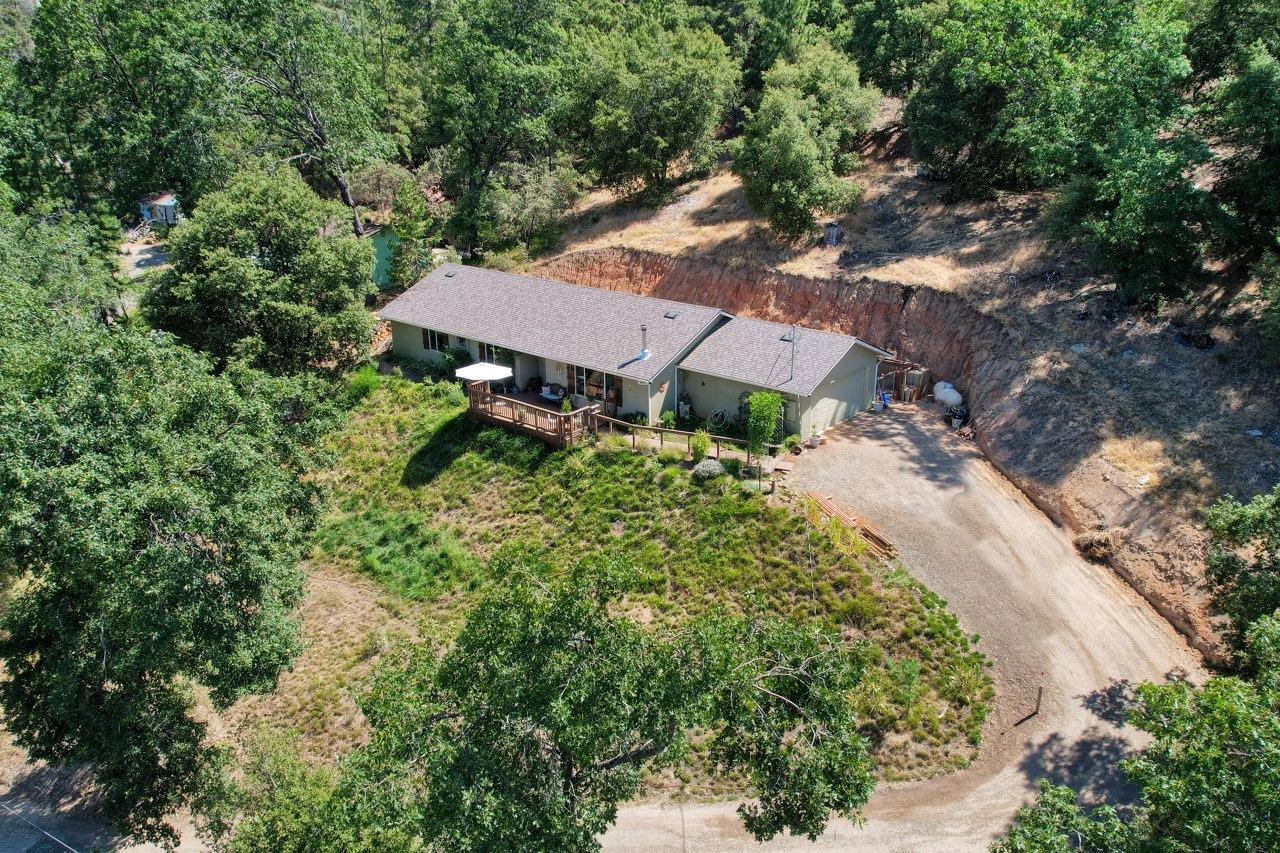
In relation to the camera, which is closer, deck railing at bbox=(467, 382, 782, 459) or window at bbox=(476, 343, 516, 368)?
deck railing at bbox=(467, 382, 782, 459)

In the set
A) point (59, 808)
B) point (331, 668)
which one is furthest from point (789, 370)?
point (59, 808)

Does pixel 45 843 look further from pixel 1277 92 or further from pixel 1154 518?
pixel 1277 92

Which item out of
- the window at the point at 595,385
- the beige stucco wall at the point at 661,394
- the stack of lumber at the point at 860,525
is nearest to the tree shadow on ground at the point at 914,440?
the stack of lumber at the point at 860,525

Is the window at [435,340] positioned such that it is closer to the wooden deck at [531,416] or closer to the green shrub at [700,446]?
the wooden deck at [531,416]

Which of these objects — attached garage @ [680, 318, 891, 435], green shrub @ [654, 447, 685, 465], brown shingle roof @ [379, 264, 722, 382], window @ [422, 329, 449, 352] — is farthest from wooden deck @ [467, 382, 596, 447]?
attached garage @ [680, 318, 891, 435]

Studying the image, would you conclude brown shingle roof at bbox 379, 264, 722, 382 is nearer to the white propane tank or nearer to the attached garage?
the attached garage

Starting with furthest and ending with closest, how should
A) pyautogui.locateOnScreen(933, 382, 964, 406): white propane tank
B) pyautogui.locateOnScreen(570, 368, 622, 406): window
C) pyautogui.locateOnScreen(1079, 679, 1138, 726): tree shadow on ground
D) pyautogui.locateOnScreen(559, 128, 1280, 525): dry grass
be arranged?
pyautogui.locateOnScreen(933, 382, 964, 406): white propane tank
pyautogui.locateOnScreen(570, 368, 622, 406): window
pyautogui.locateOnScreen(559, 128, 1280, 525): dry grass
pyautogui.locateOnScreen(1079, 679, 1138, 726): tree shadow on ground
